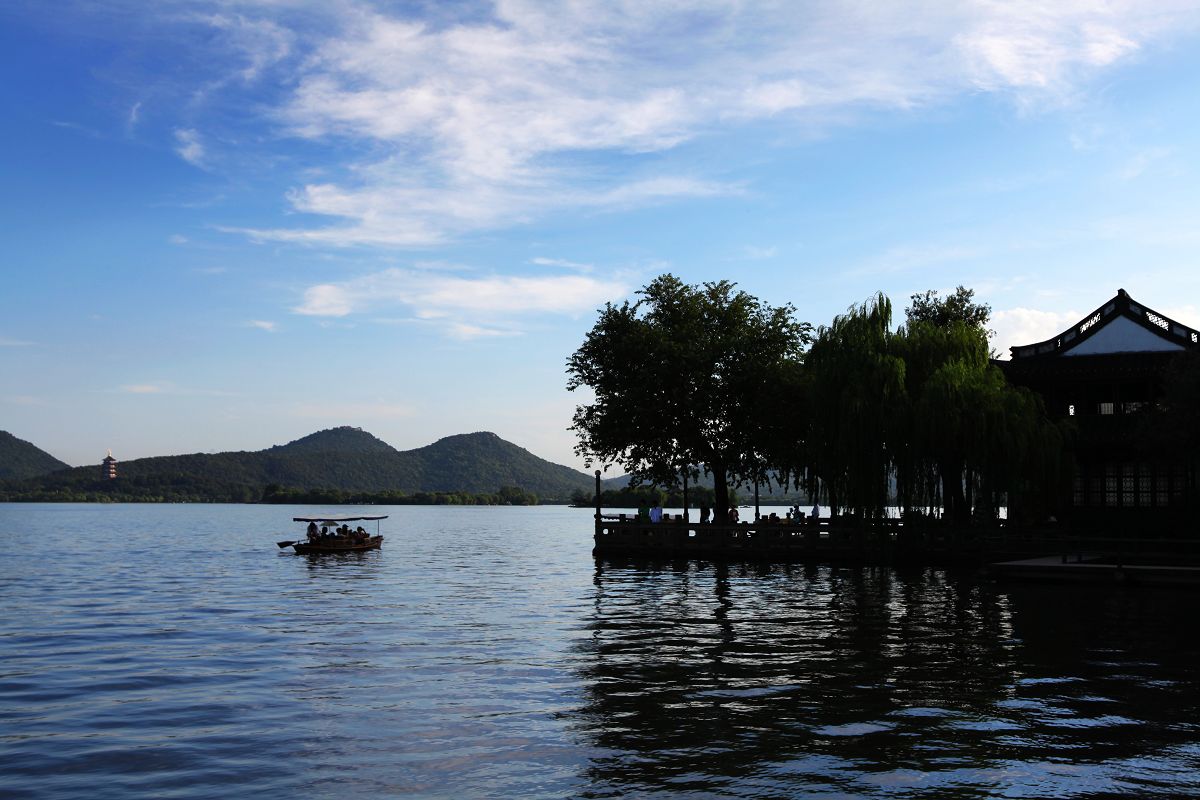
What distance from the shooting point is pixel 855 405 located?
45156mm

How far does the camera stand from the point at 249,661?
22.6 metres

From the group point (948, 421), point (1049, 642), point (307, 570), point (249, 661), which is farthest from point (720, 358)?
point (249, 661)

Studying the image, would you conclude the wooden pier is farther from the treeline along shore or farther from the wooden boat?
the wooden boat

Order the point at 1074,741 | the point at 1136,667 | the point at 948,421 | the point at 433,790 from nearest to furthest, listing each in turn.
Answer: the point at 433,790 → the point at 1074,741 → the point at 1136,667 → the point at 948,421

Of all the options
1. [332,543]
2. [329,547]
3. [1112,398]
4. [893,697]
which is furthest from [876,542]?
[332,543]

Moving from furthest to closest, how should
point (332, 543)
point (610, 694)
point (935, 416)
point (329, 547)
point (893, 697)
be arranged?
point (332, 543)
point (329, 547)
point (935, 416)
point (610, 694)
point (893, 697)

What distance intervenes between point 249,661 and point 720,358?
38.3 m

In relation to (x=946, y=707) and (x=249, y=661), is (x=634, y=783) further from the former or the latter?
(x=249, y=661)

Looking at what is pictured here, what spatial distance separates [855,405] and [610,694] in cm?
2942

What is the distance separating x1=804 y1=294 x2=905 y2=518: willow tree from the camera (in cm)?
4516

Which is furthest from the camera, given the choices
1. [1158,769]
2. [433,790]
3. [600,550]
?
[600,550]

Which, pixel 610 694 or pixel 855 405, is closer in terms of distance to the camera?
pixel 610 694

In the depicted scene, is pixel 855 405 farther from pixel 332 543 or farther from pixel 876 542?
pixel 332 543

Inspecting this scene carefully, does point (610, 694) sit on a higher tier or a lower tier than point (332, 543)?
lower
